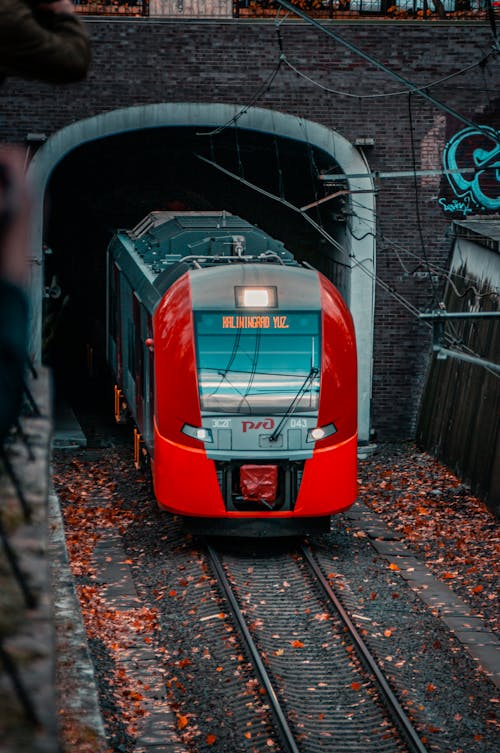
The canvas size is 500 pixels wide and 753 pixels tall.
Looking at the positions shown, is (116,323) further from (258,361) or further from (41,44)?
(41,44)

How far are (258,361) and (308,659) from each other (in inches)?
146

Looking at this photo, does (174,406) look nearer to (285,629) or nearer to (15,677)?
(285,629)

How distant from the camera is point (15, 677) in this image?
129 inches

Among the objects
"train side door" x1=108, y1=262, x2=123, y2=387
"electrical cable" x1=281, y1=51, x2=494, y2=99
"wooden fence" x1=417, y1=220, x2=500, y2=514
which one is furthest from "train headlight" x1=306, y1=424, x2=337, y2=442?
"electrical cable" x1=281, y1=51, x2=494, y2=99

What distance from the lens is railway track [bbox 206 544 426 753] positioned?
9.73 m

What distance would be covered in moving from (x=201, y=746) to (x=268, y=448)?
4656 mm

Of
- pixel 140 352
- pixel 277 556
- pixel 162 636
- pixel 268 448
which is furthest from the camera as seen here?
pixel 140 352

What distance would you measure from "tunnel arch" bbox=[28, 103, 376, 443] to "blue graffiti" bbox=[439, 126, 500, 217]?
1.47m

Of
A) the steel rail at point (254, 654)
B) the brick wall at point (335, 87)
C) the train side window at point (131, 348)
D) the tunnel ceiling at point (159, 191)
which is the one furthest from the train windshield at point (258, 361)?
the tunnel ceiling at point (159, 191)

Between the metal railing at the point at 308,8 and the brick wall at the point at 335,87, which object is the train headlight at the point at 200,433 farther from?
the metal railing at the point at 308,8

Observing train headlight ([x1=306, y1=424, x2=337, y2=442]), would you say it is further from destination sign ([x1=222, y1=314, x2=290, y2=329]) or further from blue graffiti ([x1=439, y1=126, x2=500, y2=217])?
blue graffiti ([x1=439, y1=126, x2=500, y2=217])

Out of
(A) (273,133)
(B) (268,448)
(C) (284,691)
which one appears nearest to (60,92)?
(A) (273,133)

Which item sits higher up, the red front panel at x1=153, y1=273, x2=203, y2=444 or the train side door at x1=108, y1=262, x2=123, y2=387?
the red front panel at x1=153, y1=273, x2=203, y2=444

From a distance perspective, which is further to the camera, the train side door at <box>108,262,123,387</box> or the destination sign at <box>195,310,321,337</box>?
the train side door at <box>108,262,123,387</box>
